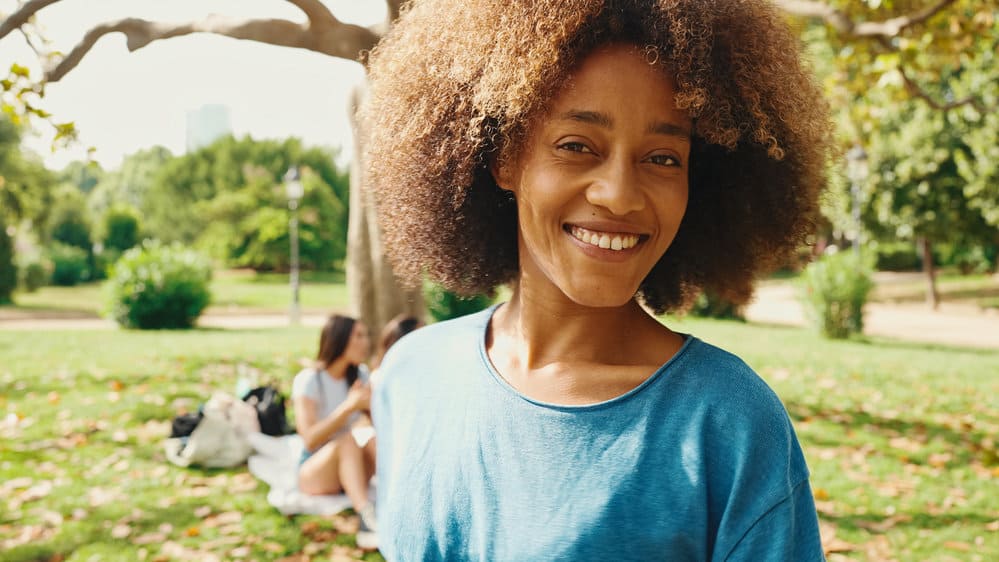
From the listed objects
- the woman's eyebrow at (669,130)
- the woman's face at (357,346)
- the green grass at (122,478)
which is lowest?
the green grass at (122,478)

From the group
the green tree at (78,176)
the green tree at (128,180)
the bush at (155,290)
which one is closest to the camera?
the bush at (155,290)

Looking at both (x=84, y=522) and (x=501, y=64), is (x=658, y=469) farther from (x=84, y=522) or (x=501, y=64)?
(x=84, y=522)

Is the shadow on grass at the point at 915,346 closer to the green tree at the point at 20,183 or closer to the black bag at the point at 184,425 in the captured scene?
the black bag at the point at 184,425

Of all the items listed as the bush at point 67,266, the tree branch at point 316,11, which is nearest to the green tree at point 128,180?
the bush at point 67,266

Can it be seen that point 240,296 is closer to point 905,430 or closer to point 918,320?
point 918,320

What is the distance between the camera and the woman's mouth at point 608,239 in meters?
1.29

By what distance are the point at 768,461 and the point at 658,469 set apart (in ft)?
0.52

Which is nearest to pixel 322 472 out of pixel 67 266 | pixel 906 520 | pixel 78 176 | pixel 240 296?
pixel 906 520

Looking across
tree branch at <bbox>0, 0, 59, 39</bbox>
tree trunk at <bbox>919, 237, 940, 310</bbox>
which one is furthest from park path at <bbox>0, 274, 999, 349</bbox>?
tree branch at <bbox>0, 0, 59, 39</bbox>

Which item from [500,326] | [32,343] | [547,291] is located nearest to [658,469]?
[547,291]

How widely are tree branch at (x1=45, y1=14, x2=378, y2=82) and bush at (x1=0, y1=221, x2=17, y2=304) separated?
2234 centimetres

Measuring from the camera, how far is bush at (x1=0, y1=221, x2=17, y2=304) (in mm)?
23766

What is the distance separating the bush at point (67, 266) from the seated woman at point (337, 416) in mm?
30259

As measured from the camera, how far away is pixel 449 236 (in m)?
1.78
